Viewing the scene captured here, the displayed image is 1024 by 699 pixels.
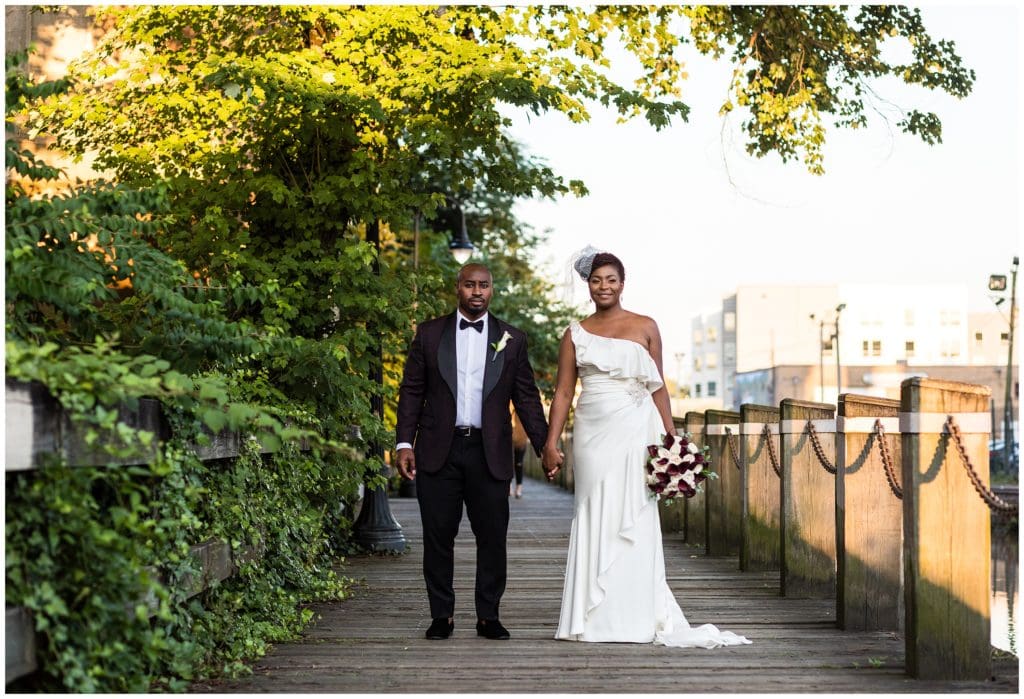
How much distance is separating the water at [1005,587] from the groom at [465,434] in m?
3.31

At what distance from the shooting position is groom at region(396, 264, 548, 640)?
691 cm

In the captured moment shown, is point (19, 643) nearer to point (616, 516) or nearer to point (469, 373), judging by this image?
point (469, 373)

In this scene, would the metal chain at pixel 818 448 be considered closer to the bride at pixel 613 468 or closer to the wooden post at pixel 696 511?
the bride at pixel 613 468

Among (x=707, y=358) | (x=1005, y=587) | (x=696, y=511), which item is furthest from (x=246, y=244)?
(x=707, y=358)

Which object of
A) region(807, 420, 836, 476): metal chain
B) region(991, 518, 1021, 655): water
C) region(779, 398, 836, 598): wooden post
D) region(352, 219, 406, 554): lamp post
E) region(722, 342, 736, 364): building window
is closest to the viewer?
region(807, 420, 836, 476): metal chain

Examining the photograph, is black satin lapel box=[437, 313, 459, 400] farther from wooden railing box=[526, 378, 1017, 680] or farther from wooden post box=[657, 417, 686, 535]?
wooden post box=[657, 417, 686, 535]

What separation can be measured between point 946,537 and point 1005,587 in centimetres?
1016

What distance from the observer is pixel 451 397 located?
6918 mm

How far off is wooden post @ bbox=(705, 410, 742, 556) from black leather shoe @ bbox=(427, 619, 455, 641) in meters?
5.11

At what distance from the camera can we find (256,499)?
7336 mm

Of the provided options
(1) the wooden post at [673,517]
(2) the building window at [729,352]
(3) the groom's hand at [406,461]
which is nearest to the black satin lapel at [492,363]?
(3) the groom's hand at [406,461]

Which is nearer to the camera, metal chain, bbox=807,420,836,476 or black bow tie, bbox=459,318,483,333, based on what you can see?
black bow tie, bbox=459,318,483,333

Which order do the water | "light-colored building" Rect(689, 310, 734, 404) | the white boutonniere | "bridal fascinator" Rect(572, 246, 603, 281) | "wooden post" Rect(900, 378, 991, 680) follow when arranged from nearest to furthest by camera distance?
"wooden post" Rect(900, 378, 991, 680) → the white boutonniere → "bridal fascinator" Rect(572, 246, 603, 281) → the water → "light-colored building" Rect(689, 310, 734, 404)

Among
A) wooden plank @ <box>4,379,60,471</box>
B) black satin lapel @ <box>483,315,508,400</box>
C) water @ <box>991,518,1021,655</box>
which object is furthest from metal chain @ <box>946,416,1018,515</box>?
wooden plank @ <box>4,379,60,471</box>
